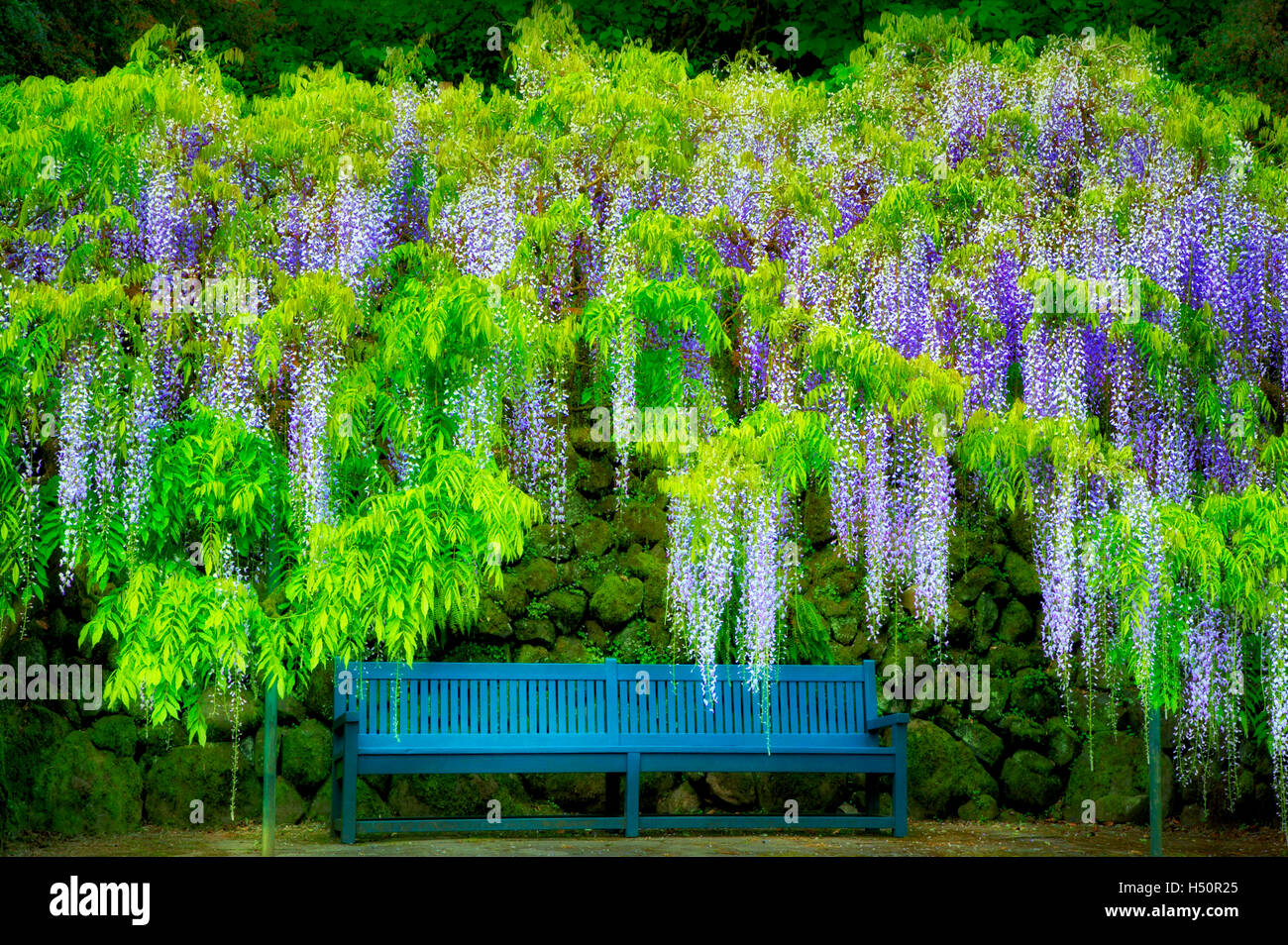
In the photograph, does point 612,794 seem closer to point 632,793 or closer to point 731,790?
point 731,790

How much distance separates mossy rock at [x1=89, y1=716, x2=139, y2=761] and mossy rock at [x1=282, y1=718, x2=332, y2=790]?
84 centimetres

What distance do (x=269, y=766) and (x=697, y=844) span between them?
218 centimetres

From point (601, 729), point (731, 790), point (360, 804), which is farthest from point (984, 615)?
point (360, 804)

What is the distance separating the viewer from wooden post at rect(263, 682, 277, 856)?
6.04 m

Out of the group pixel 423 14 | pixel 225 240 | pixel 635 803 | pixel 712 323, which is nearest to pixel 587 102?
pixel 712 323

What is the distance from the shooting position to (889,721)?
24.0 feet

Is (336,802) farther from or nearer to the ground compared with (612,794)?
farther from the ground

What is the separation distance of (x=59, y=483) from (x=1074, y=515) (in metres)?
5.02

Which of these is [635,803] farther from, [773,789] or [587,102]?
[587,102]

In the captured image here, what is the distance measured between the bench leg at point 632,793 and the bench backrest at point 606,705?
0.31ft

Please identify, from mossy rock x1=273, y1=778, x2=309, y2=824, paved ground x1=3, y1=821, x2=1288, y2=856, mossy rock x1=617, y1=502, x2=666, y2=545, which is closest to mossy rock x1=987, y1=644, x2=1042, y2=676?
paved ground x1=3, y1=821, x2=1288, y2=856

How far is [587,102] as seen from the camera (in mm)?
7957

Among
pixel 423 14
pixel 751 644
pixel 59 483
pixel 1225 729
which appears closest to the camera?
pixel 59 483

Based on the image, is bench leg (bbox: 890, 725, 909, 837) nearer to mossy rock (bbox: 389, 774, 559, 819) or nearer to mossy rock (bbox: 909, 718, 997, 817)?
mossy rock (bbox: 909, 718, 997, 817)
